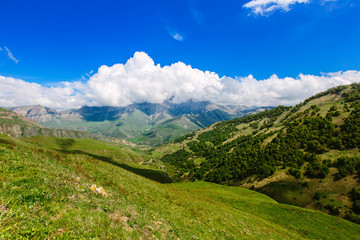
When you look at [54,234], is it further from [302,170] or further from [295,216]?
[302,170]

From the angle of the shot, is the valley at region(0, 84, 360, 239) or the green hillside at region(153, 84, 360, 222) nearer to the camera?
the valley at region(0, 84, 360, 239)

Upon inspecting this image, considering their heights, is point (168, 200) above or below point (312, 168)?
below

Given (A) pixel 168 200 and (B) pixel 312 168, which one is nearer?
(A) pixel 168 200

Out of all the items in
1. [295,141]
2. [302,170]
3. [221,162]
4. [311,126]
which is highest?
[311,126]

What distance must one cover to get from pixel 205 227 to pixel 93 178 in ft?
51.2

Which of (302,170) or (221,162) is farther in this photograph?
(221,162)

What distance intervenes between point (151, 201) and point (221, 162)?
579 feet

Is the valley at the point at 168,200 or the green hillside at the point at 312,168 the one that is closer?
the valley at the point at 168,200

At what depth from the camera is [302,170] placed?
98188mm

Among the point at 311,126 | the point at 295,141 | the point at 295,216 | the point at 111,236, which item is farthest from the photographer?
the point at 311,126

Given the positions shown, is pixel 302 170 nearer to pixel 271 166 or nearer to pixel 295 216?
pixel 271 166

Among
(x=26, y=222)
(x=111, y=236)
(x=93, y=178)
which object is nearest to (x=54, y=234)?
(x=26, y=222)

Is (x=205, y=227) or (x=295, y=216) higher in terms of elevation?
(x=205, y=227)

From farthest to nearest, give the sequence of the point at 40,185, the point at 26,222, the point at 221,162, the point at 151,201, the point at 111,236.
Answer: the point at 221,162 < the point at 151,201 < the point at 40,185 < the point at 111,236 < the point at 26,222
